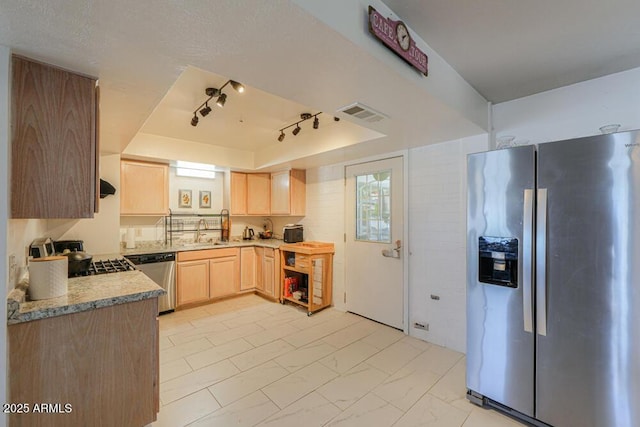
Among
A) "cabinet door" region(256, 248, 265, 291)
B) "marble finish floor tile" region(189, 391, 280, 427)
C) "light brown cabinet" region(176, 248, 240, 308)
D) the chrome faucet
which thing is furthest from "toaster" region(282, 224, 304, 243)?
"marble finish floor tile" region(189, 391, 280, 427)

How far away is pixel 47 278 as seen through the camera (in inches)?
59.8

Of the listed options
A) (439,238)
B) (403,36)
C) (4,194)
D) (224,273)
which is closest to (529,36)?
(403,36)

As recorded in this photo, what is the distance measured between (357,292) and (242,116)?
269cm

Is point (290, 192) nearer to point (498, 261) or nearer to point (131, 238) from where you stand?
point (131, 238)

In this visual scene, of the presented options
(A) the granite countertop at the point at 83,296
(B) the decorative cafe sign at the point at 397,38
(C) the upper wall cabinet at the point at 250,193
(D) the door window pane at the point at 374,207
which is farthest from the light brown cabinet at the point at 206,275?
A: (B) the decorative cafe sign at the point at 397,38

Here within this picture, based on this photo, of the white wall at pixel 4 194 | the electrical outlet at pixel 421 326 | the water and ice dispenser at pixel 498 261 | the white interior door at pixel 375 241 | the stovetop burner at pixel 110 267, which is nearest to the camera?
the white wall at pixel 4 194

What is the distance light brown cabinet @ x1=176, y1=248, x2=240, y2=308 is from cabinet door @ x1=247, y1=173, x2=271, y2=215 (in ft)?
2.72

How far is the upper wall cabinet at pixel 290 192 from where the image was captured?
4.52 m

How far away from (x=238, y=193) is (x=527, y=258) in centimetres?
415

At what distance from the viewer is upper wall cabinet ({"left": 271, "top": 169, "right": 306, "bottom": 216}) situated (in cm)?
452

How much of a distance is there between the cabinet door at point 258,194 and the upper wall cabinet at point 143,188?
4.35 ft

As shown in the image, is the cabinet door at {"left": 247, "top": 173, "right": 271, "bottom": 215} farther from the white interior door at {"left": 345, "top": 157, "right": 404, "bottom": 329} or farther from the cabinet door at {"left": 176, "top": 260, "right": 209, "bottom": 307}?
the white interior door at {"left": 345, "top": 157, "right": 404, "bottom": 329}

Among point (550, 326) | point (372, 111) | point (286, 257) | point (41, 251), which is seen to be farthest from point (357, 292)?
point (41, 251)

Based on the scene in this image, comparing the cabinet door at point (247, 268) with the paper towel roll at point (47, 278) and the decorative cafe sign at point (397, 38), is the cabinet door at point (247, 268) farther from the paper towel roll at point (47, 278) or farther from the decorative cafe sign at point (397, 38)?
the decorative cafe sign at point (397, 38)
